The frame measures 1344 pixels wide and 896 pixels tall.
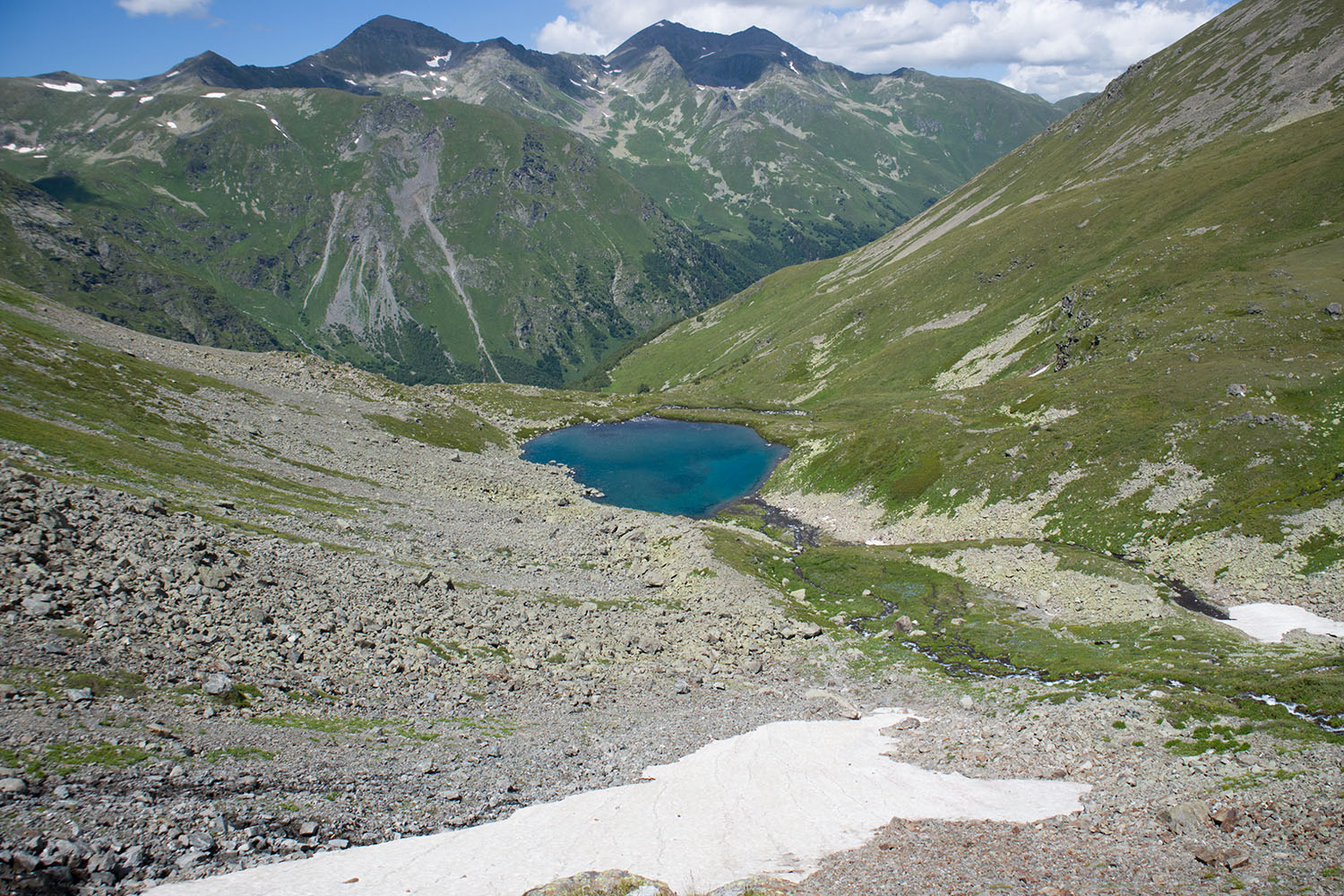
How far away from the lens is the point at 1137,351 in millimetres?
94625

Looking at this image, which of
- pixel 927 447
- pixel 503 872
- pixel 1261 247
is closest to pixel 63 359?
pixel 503 872

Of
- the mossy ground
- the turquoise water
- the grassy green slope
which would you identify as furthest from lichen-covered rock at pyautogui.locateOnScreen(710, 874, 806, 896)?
the turquoise water

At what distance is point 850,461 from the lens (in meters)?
99.1

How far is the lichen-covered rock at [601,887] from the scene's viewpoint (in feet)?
67.8

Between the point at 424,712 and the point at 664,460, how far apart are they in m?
102

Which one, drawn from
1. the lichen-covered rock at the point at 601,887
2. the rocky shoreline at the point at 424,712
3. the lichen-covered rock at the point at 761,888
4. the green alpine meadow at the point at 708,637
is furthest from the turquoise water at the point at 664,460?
the lichen-covered rock at the point at 601,887

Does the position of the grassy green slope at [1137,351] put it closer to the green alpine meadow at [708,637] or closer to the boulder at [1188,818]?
the green alpine meadow at [708,637]

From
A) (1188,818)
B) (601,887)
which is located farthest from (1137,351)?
(601,887)

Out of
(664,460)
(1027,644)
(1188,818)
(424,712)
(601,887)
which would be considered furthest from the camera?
(664,460)

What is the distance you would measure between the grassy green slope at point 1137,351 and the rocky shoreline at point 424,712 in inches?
1401

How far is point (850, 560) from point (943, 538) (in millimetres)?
13055

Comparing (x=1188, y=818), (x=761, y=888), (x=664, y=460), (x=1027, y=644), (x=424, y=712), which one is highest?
(x=1188, y=818)

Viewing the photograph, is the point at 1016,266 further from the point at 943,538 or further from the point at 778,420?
the point at 943,538

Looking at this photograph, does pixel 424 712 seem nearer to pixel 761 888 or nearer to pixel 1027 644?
pixel 761 888
